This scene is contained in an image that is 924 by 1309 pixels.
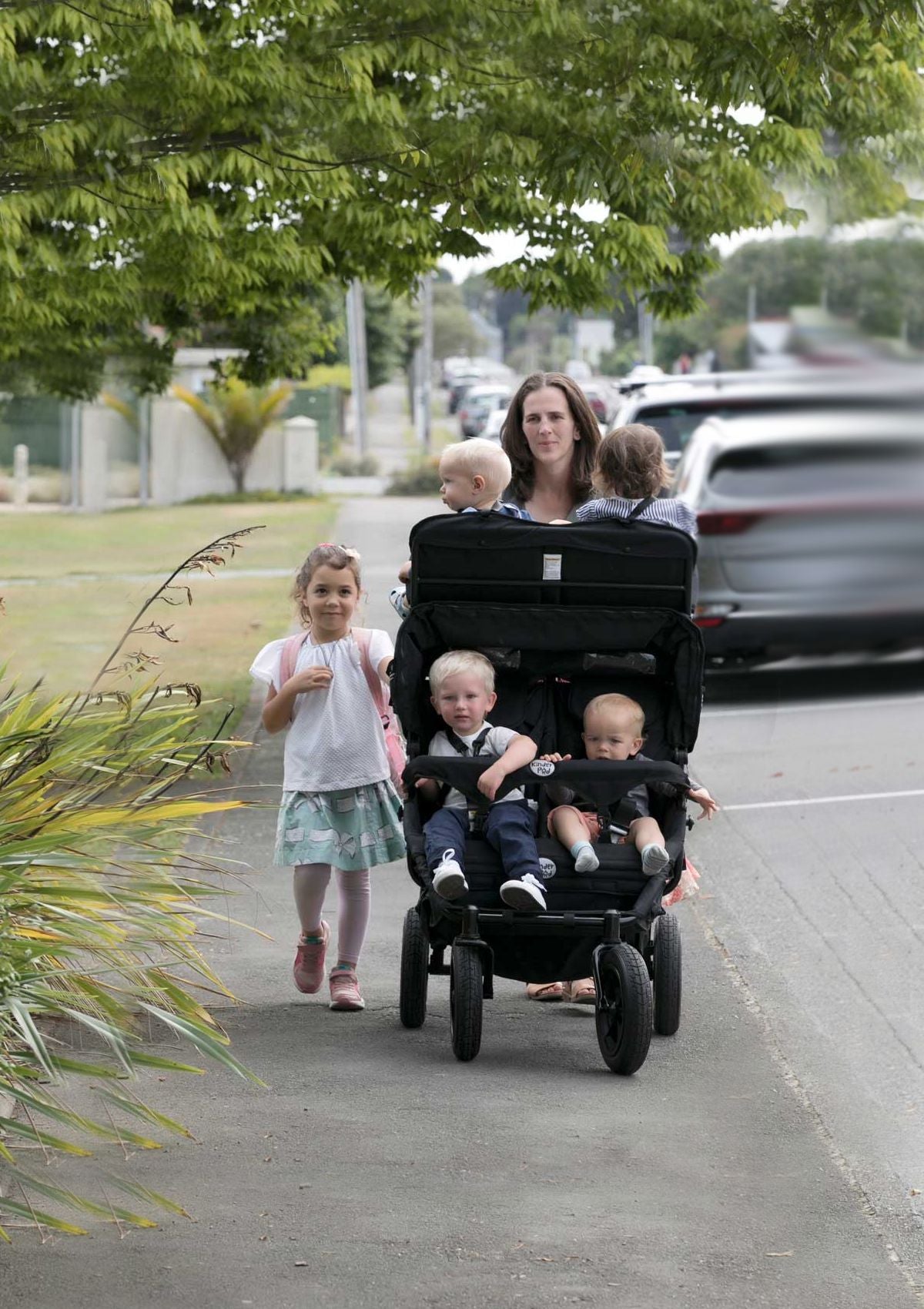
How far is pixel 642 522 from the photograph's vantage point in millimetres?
5672

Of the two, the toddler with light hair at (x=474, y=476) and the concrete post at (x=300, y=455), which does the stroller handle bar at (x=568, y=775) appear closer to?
the toddler with light hair at (x=474, y=476)

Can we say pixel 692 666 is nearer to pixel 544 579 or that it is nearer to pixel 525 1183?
pixel 544 579

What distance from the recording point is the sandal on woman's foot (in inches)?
242

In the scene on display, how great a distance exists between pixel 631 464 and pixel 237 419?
112 ft

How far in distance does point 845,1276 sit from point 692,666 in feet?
6.65

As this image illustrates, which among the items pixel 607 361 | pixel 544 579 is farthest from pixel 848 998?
pixel 607 361

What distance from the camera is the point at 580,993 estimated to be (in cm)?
615

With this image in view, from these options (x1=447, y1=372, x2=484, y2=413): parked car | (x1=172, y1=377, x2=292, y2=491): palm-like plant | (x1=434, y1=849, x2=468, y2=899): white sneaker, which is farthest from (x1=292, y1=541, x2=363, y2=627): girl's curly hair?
(x1=447, y1=372, x2=484, y2=413): parked car

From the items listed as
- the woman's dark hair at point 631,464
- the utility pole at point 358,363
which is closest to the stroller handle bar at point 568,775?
the woman's dark hair at point 631,464

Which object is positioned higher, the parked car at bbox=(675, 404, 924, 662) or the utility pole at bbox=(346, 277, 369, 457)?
the utility pole at bbox=(346, 277, 369, 457)

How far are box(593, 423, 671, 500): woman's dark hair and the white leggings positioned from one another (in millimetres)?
1422

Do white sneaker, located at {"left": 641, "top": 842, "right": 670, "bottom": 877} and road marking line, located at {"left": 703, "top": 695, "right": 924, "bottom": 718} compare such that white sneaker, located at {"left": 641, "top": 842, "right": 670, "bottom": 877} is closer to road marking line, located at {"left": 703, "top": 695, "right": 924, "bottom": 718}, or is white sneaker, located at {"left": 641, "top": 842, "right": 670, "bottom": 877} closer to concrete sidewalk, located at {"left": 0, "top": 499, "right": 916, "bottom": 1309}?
concrete sidewalk, located at {"left": 0, "top": 499, "right": 916, "bottom": 1309}

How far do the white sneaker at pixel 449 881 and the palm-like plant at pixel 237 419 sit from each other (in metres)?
34.3

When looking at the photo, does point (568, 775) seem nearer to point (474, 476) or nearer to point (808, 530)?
point (474, 476)
